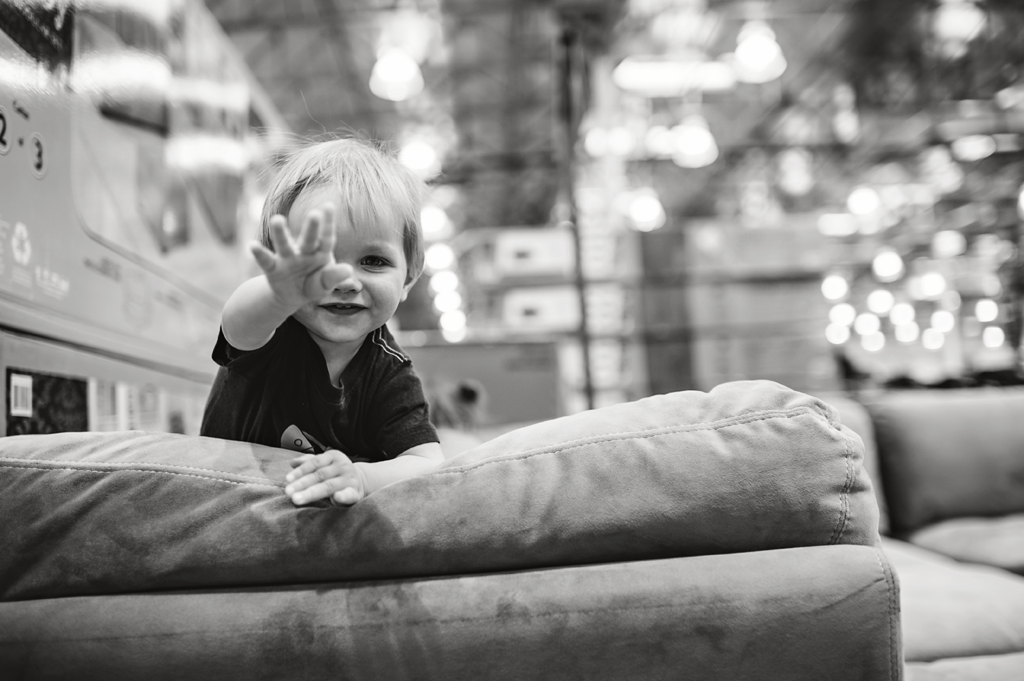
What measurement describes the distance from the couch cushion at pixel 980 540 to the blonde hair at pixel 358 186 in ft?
6.31

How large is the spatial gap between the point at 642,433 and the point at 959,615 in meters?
1.08

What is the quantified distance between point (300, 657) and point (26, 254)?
0.97m

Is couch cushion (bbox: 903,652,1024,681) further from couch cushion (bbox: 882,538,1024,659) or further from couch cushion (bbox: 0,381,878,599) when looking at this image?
couch cushion (bbox: 0,381,878,599)

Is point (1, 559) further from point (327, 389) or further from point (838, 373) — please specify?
point (838, 373)

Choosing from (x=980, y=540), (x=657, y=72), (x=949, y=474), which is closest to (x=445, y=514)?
(x=980, y=540)

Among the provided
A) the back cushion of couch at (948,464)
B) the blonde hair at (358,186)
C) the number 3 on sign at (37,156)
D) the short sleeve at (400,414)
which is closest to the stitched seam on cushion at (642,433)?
the short sleeve at (400,414)

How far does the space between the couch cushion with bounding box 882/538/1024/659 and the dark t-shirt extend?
0.93 metres

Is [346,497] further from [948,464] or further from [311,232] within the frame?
[948,464]

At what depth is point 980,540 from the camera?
2.23m

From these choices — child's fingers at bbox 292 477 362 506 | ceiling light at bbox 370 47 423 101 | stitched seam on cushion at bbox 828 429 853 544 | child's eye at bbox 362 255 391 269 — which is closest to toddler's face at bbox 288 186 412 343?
child's eye at bbox 362 255 391 269

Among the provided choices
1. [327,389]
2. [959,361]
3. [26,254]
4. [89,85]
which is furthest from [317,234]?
[959,361]

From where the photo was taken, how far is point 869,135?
10.9 metres

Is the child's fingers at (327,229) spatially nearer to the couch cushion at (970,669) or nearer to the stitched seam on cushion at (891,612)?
the stitched seam on cushion at (891,612)

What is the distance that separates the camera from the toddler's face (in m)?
0.99
